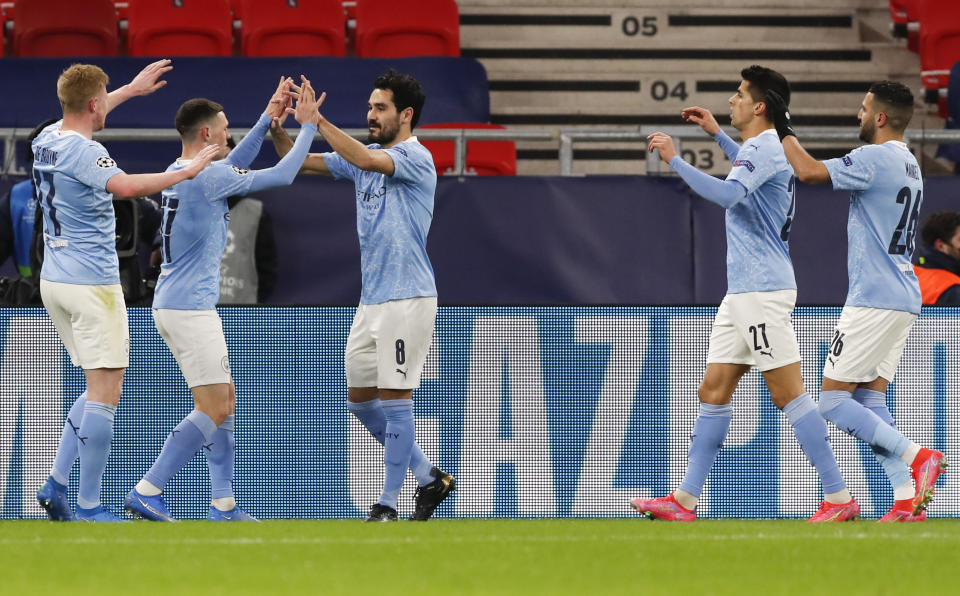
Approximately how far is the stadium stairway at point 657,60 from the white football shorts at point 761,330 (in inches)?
264

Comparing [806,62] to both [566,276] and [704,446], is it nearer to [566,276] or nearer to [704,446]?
[566,276]

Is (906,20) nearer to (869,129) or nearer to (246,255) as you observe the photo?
(869,129)

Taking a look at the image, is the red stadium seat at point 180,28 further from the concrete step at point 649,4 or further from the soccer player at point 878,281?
the soccer player at point 878,281

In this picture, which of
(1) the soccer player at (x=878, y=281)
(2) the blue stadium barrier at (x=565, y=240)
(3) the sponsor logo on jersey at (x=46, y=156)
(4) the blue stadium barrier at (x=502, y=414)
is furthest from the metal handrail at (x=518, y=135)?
(3) the sponsor logo on jersey at (x=46, y=156)

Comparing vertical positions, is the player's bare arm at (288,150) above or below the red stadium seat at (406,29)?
below

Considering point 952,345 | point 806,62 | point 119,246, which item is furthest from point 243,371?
point 806,62

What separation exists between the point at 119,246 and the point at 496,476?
250 cm

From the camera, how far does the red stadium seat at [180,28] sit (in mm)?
13227

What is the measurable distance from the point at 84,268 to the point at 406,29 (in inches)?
283

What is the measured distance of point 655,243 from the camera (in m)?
9.27

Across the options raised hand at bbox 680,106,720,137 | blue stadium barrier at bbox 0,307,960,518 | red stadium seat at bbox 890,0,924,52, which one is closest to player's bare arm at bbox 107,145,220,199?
blue stadium barrier at bbox 0,307,960,518

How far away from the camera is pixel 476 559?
5.29 meters

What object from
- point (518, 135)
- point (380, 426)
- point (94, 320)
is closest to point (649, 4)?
point (518, 135)

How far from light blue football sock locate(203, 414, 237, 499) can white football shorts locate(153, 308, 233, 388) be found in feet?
0.88
